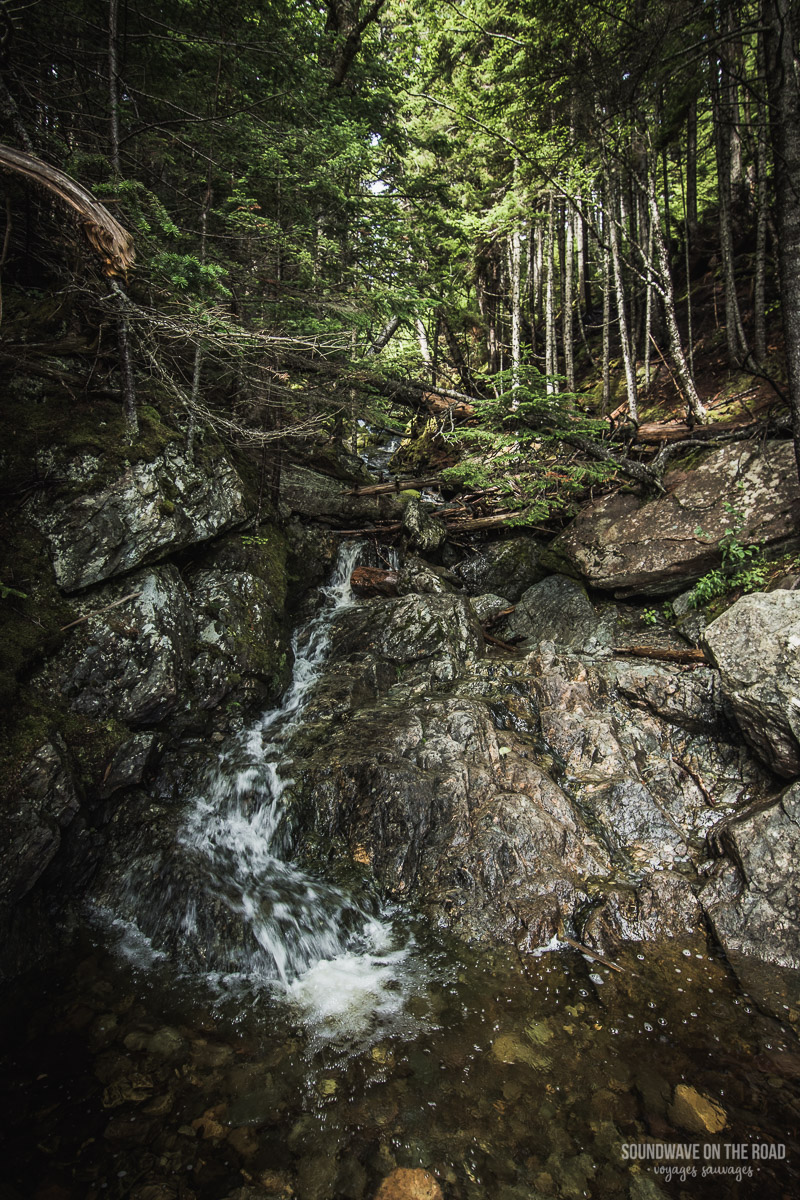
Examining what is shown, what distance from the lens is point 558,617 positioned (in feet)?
30.4

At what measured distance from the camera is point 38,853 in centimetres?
415

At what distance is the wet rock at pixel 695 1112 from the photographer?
303 cm

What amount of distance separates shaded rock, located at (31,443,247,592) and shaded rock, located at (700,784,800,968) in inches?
282

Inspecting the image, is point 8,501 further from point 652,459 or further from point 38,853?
point 652,459

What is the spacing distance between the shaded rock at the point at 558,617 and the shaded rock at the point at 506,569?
426 mm

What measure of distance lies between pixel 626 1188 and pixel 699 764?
419cm

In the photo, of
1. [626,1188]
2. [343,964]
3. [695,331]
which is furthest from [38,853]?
[695,331]

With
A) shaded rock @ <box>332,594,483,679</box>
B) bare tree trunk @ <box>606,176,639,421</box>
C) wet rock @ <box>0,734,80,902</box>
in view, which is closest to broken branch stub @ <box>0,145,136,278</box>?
wet rock @ <box>0,734,80,902</box>

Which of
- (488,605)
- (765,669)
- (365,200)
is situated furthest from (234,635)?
(365,200)

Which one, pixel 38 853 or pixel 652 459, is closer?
pixel 38 853

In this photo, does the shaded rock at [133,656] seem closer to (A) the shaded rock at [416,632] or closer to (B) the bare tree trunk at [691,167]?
(A) the shaded rock at [416,632]

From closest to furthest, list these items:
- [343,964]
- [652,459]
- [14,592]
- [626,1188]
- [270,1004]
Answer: [626,1188]
[270,1004]
[343,964]
[14,592]
[652,459]

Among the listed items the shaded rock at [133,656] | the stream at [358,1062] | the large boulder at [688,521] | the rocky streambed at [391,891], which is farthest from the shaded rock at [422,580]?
the stream at [358,1062]

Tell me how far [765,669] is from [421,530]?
23.2 ft
